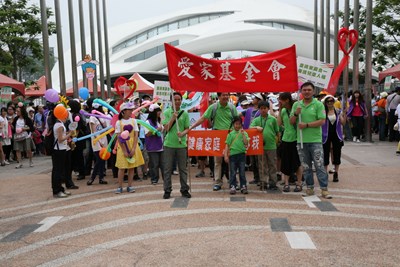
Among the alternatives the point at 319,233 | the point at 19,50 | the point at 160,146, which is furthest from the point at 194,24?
the point at 319,233

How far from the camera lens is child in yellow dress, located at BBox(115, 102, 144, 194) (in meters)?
7.96

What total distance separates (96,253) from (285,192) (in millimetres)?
3823

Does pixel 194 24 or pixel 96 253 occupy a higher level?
pixel 194 24

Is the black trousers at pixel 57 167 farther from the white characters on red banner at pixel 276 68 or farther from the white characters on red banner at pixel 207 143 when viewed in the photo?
the white characters on red banner at pixel 276 68

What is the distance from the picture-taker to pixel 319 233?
532 centimetres

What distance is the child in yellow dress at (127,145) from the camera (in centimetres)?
796

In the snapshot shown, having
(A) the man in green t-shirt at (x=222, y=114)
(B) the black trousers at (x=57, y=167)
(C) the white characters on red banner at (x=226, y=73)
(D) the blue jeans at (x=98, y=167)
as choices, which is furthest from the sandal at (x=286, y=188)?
(B) the black trousers at (x=57, y=167)

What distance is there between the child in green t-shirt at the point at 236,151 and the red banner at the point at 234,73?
1.92ft

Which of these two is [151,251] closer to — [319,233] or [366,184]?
[319,233]

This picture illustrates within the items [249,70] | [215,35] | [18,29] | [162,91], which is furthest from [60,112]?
[215,35]

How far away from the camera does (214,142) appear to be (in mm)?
7898

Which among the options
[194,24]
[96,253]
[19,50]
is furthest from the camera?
[194,24]

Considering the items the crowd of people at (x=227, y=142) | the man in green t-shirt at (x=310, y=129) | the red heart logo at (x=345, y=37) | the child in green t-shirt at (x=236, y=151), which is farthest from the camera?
the red heart logo at (x=345, y=37)

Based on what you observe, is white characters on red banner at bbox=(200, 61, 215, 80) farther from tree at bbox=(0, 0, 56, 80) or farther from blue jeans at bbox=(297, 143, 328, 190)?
tree at bbox=(0, 0, 56, 80)
